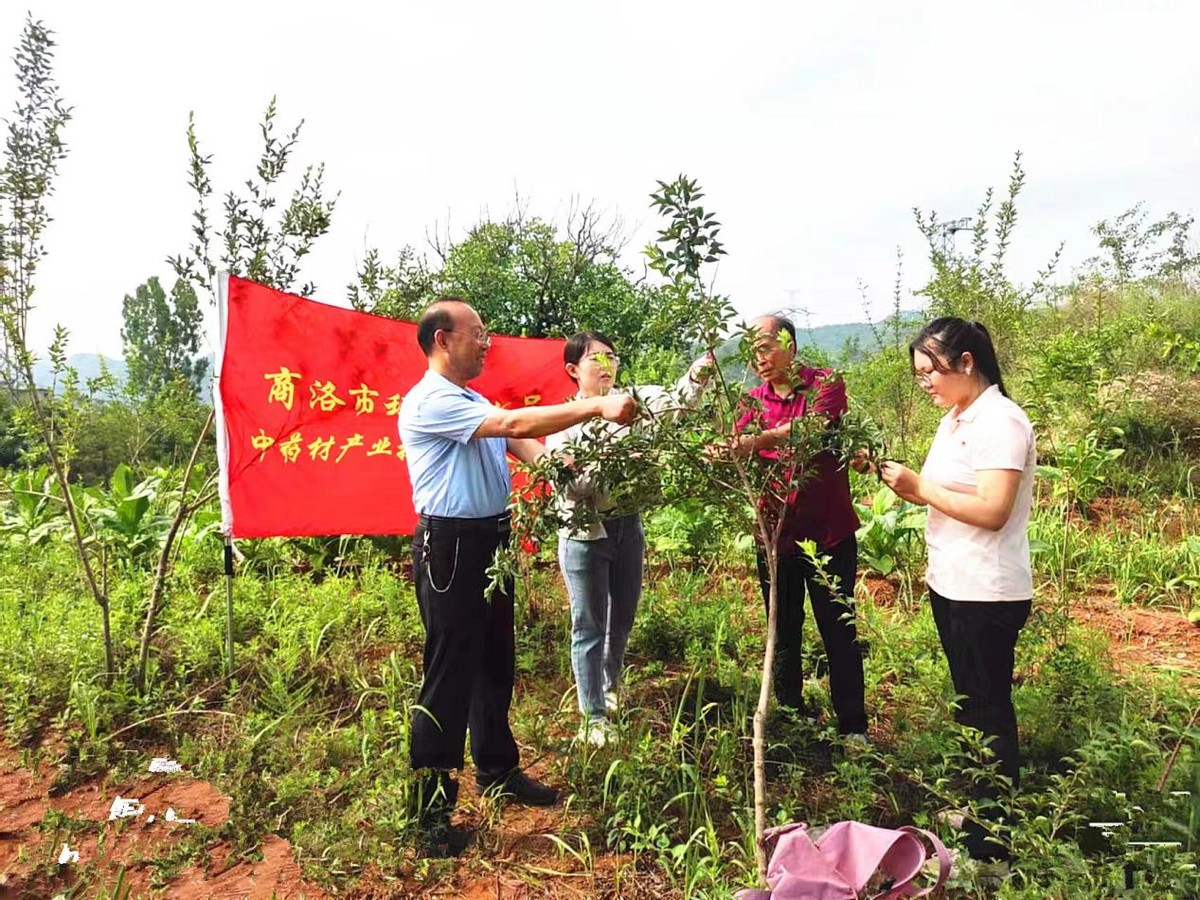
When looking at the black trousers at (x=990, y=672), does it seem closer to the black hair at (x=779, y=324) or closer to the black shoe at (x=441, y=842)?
the black hair at (x=779, y=324)

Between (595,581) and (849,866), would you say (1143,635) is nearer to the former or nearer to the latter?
(849,866)

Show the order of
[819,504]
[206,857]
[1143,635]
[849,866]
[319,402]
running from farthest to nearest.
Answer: [1143,635]
[319,402]
[819,504]
[206,857]
[849,866]

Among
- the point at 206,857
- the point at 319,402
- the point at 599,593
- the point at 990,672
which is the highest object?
the point at 319,402

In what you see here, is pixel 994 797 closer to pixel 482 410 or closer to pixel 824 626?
pixel 824 626

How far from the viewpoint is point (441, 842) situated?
8.21 ft

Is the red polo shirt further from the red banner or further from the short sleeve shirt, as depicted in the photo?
the red banner

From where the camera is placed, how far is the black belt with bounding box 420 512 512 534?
242 centimetres

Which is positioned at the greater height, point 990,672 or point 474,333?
point 474,333

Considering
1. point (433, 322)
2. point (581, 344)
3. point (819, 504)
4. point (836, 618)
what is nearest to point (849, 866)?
point (836, 618)

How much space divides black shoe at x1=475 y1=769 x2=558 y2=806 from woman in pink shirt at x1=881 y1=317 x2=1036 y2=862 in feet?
4.67

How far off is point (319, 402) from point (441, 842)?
7.14ft

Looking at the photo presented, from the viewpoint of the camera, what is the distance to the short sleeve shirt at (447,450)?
236 cm

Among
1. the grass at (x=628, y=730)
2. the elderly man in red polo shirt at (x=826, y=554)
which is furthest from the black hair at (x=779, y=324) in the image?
the grass at (x=628, y=730)

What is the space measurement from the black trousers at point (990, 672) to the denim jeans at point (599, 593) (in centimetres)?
119
